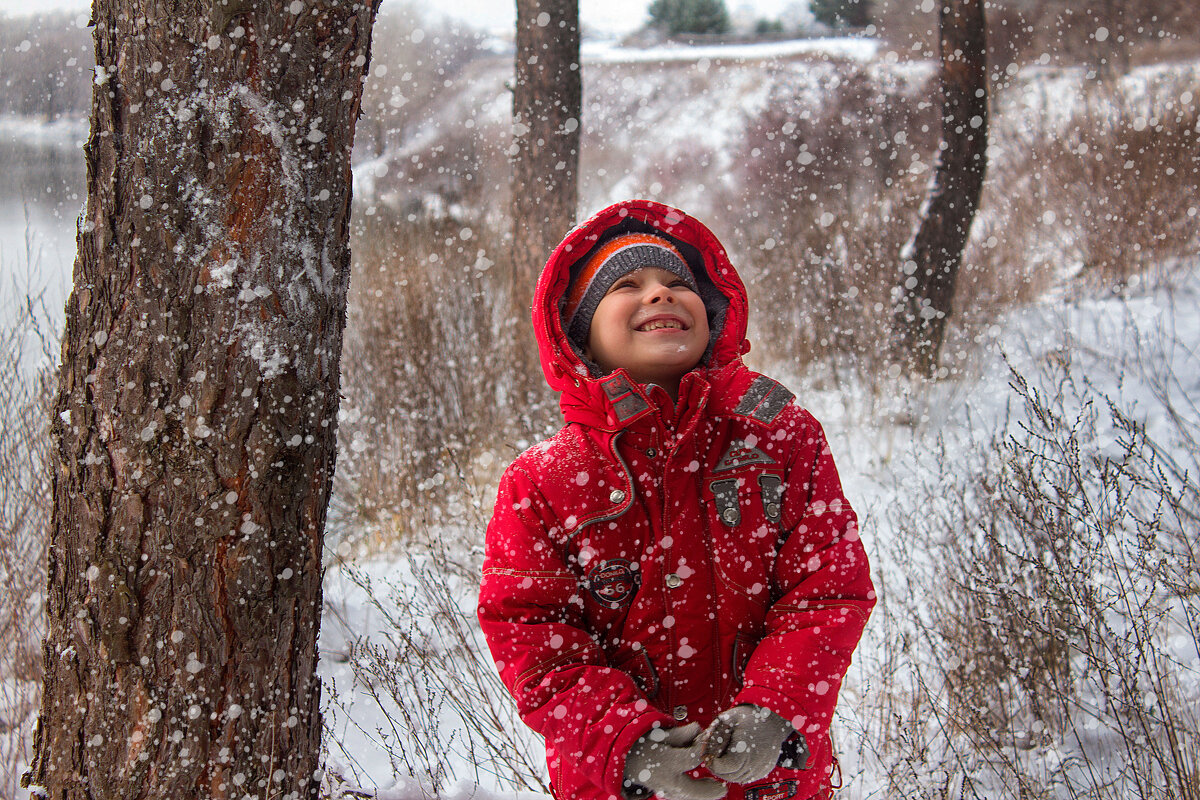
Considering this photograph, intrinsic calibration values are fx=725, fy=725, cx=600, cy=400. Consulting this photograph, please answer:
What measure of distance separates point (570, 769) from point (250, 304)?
3.39 feet

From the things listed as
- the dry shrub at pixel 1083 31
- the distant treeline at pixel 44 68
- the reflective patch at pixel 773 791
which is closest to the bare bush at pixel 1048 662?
the reflective patch at pixel 773 791

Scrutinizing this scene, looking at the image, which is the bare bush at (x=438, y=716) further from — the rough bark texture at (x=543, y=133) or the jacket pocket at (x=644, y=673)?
the rough bark texture at (x=543, y=133)

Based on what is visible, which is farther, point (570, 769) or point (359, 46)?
point (359, 46)

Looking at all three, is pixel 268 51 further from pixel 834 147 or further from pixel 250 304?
pixel 834 147

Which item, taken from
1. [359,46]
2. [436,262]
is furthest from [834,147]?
[359,46]

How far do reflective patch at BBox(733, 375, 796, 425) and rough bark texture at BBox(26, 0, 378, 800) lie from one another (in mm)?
860

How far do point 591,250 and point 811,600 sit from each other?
2.62 feet

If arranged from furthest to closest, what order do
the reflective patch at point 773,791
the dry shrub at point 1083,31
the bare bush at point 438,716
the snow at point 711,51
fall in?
1. the snow at point 711,51
2. the dry shrub at point 1083,31
3. the bare bush at point 438,716
4. the reflective patch at point 773,791

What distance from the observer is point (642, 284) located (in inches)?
54.7

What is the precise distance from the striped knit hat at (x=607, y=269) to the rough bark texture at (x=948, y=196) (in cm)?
462

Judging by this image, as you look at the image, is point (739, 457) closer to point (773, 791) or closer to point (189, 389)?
point (773, 791)

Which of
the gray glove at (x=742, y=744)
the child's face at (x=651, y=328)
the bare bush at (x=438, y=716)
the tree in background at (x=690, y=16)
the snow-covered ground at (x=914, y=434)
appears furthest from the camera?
the tree in background at (x=690, y=16)

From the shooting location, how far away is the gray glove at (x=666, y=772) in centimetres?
107

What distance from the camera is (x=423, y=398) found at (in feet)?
15.6
